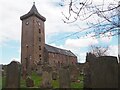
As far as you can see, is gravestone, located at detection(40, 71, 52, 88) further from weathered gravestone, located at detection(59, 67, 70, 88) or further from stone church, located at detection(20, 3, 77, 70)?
stone church, located at detection(20, 3, 77, 70)

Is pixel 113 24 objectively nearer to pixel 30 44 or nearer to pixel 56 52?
pixel 30 44

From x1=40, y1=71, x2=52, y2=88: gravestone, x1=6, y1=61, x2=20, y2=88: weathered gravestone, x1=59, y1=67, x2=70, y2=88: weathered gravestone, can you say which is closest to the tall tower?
x1=40, y1=71, x2=52, y2=88: gravestone

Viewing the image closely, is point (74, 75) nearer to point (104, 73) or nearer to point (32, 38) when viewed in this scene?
point (104, 73)

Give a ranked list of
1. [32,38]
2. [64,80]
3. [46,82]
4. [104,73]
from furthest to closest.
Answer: [32,38]
[46,82]
[64,80]
[104,73]

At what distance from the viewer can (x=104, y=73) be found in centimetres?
430

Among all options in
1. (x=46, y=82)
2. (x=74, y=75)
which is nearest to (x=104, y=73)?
(x=46, y=82)

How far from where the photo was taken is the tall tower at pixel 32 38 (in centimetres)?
5619

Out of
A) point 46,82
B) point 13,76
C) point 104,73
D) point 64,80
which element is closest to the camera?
point 104,73

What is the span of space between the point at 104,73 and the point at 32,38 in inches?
2090

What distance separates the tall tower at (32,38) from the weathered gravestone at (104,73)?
50330mm

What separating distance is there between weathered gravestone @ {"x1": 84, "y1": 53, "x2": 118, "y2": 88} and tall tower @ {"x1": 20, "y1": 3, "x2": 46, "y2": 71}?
5033cm

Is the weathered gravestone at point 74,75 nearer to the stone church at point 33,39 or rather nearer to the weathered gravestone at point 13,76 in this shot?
the weathered gravestone at point 13,76

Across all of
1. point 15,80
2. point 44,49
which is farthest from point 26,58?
point 15,80

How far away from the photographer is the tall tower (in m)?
56.2
